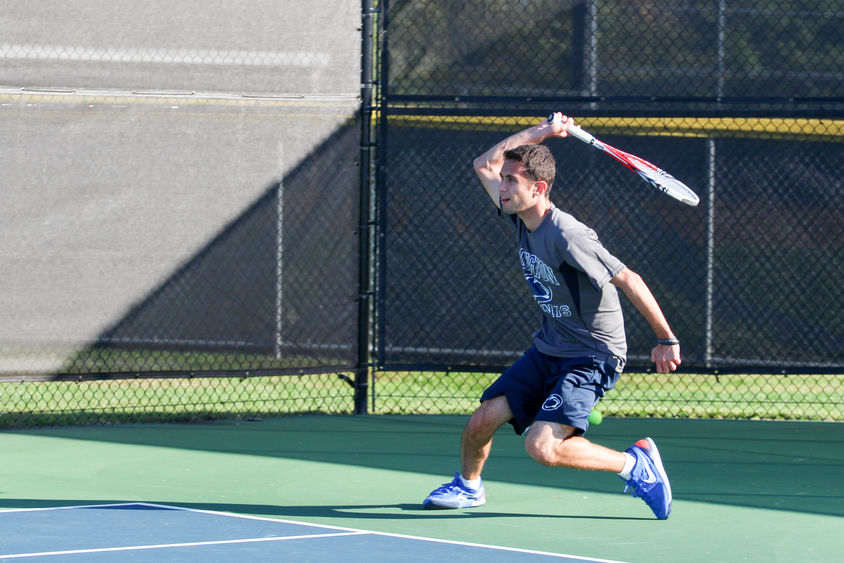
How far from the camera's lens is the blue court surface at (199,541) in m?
4.52

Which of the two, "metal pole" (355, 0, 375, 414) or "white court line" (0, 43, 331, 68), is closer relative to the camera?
"white court line" (0, 43, 331, 68)

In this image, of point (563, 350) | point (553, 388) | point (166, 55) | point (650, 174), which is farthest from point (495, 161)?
point (166, 55)

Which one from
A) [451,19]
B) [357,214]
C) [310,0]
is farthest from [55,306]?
[451,19]

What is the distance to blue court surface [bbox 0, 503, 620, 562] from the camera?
4.52 m

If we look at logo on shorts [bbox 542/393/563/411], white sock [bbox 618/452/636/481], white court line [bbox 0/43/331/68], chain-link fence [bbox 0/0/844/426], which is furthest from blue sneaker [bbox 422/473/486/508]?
white court line [bbox 0/43/331/68]

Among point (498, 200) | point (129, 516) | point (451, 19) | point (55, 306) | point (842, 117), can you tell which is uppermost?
point (451, 19)

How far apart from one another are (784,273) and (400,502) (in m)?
3.37

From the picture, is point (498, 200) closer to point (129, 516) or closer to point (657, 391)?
point (129, 516)

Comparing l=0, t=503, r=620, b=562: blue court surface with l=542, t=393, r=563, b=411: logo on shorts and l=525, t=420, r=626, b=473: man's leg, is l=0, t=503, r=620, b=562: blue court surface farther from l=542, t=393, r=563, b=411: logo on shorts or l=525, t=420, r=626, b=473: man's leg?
l=542, t=393, r=563, b=411: logo on shorts

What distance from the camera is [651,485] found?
16.9 ft

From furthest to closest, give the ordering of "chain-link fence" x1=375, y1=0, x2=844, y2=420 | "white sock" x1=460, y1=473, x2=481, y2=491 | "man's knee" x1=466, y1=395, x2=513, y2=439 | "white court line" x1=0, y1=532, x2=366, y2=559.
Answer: "chain-link fence" x1=375, y1=0, x2=844, y2=420
"white sock" x1=460, y1=473, x2=481, y2=491
"man's knee" x1=466, y1=395, x2=513, y2=439
"white court line" x1=0, y1=532, x2=366, y2=559

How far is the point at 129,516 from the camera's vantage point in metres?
5.23

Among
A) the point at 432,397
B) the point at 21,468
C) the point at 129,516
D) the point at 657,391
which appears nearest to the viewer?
the point at 129,516

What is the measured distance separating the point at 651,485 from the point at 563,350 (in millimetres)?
657
